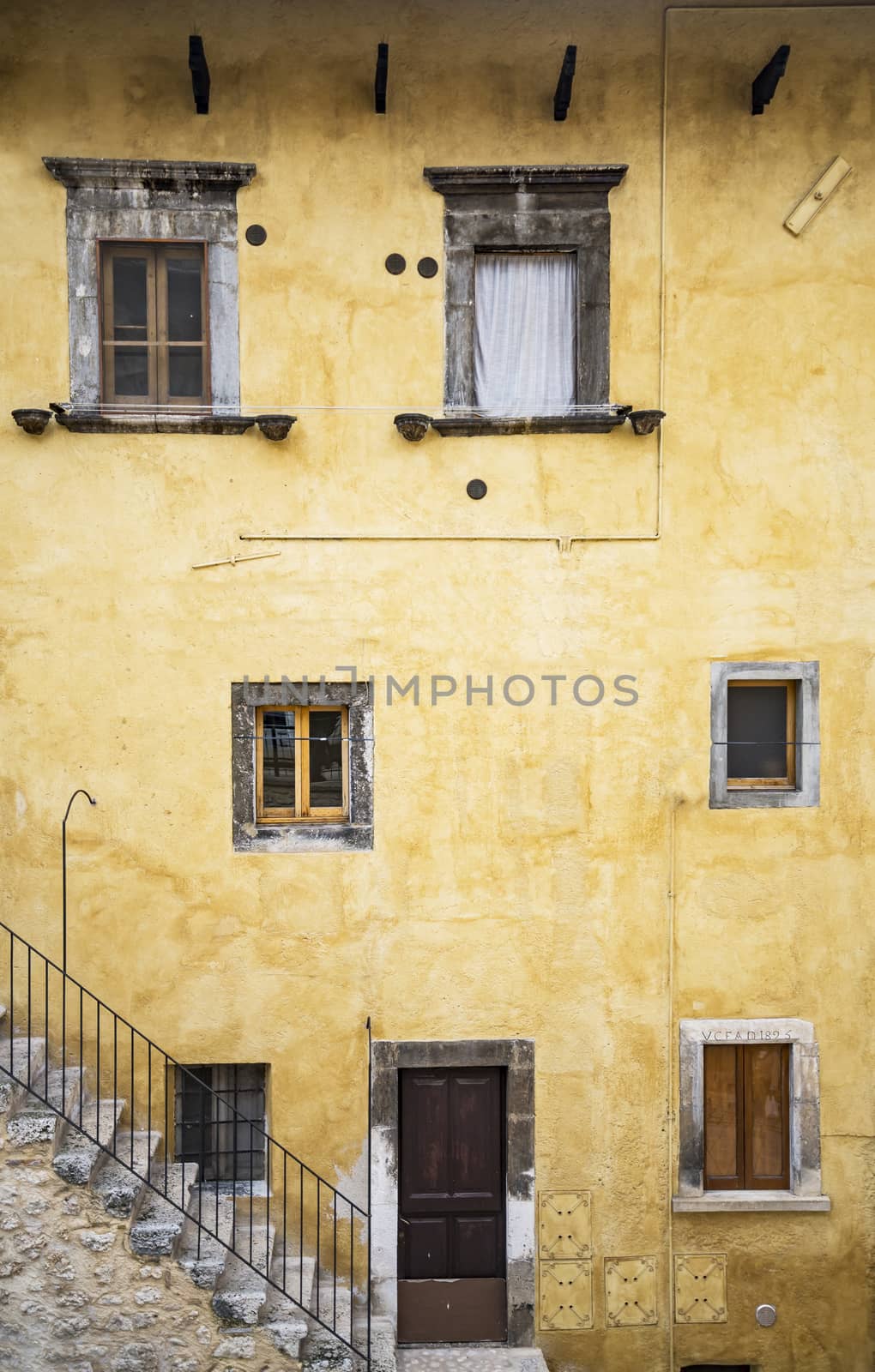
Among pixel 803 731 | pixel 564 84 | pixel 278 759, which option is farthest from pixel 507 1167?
pixel 564 84

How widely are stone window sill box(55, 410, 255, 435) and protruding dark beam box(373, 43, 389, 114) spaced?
2.43m

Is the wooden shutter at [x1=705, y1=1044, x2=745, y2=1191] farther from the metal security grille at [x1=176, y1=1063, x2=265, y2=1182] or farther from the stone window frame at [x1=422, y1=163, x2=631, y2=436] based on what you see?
the stone window frame at [x1=422, y1=163, x2=631, y2=436]

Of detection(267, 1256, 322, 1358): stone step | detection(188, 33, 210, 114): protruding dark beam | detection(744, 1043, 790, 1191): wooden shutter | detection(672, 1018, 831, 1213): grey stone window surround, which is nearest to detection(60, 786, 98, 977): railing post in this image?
detection(267, 1256, 322, 1358): stone step

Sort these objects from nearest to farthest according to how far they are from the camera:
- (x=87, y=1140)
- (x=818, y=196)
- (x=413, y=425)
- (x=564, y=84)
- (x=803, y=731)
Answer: (x=87, y=1140), (x=564, y=84), (x=413, y=425), (x=818, y=196), (x=803, y=731)

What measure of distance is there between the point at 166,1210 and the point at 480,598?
474 cm

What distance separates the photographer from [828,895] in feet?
28.1

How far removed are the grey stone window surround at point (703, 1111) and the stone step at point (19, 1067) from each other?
4663mm

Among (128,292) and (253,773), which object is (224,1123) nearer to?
(253,773)

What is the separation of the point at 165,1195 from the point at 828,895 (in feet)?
17.1

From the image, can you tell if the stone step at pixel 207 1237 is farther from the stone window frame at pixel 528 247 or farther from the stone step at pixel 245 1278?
the stone window frame at pixel 528 247

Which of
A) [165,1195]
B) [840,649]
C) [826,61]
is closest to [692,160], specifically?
[826,61]

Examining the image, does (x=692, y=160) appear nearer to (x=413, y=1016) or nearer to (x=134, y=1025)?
(x=413, y=1016)

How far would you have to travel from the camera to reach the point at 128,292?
8.38 metres

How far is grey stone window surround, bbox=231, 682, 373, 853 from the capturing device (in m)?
8.35
